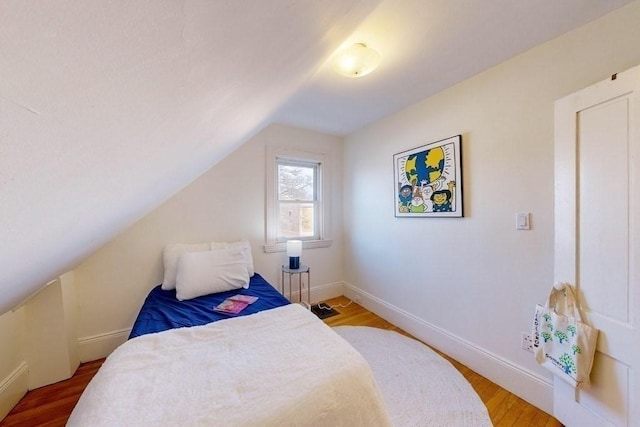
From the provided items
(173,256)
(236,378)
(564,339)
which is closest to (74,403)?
(173,256)

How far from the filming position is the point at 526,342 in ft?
5.03

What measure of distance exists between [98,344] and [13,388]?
0.48 meters

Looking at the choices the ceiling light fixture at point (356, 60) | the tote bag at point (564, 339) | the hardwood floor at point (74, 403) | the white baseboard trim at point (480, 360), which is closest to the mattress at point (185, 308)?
the hardwood floor at point (74, 403)

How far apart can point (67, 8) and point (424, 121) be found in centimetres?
237

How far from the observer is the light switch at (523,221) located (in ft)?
4.99

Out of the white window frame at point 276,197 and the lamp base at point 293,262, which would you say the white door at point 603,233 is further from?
the white window frame at point 276,197

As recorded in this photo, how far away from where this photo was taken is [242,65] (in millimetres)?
558

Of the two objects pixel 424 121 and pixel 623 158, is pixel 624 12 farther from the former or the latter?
pixel 424 121

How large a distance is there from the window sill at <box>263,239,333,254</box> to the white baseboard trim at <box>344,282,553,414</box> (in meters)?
0.94

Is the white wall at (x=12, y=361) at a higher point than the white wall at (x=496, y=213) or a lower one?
lower

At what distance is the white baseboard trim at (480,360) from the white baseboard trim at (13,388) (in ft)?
9.14

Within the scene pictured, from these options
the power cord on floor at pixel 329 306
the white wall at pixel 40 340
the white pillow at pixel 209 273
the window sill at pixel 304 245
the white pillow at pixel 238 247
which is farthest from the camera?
the power cord on floor at pixel 329 306

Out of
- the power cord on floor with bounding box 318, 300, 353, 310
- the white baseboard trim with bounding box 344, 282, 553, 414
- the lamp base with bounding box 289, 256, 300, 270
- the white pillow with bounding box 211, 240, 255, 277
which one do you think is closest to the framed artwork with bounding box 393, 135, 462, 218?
the white baseboard trim with bounding box 344, 282, 553, 414

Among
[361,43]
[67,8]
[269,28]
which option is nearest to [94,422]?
[67,8]
